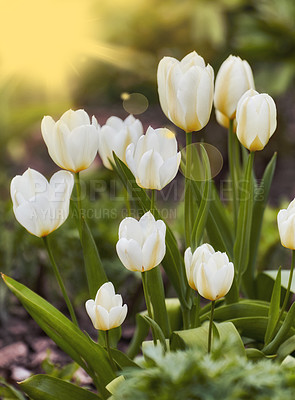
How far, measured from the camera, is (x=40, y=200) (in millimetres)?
1139

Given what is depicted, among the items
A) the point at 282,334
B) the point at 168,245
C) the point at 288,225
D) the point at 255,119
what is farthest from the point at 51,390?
the point at 255,119

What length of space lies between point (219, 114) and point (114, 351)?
66 centimetres

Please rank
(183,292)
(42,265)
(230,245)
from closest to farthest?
(183,292) < (230,245) < (42,265)

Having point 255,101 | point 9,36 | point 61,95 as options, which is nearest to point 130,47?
point 61,95

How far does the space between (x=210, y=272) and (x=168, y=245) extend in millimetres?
Result: 276

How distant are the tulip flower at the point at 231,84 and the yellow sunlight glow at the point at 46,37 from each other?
361 cm

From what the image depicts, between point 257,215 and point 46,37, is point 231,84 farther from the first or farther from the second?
point 46,37

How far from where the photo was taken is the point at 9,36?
4.85m

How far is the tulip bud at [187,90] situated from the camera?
3.85 ft

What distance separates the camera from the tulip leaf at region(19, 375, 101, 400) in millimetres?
1254

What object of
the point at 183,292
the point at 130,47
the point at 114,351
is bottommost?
the point at 114,351

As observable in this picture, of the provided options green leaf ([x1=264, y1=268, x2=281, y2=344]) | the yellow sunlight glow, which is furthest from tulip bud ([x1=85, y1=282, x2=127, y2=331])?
the yellow sunlight glow

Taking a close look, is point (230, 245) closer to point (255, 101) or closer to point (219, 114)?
point (219, 114)

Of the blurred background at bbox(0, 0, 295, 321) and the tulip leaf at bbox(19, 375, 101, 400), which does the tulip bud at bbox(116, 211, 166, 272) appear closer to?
the tulip leaf at bbox(19, 375, 101, 400)
